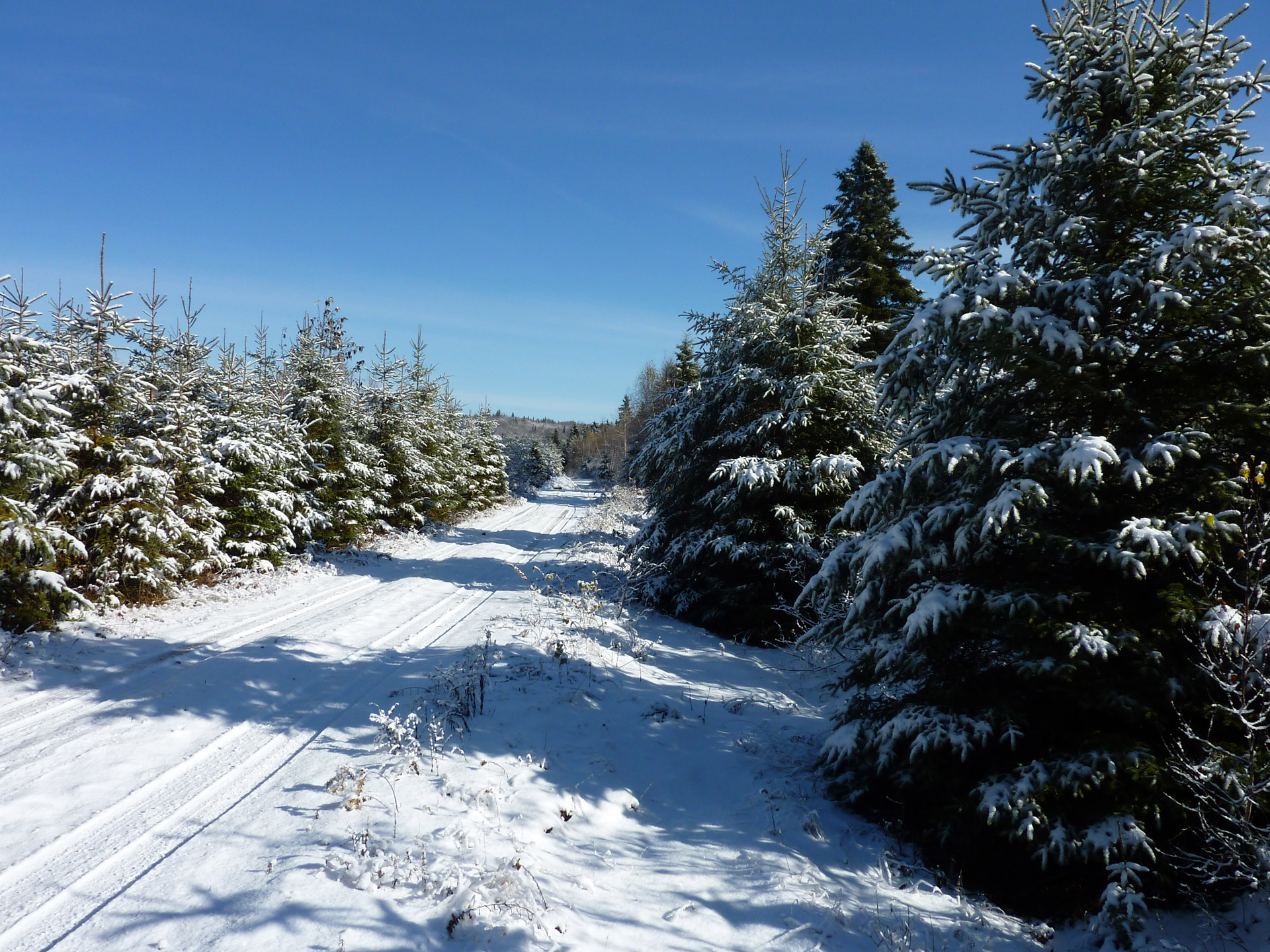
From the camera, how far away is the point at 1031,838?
4441mm

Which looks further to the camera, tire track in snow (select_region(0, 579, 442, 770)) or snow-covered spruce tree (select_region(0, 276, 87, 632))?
snow-covered spruce tree (select_region(0, 276, 87, 632))

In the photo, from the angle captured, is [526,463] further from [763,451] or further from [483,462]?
[763,451]

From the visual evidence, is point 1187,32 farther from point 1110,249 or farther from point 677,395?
point 677,395

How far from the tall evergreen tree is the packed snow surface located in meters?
14.9

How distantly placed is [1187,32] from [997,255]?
252 cm

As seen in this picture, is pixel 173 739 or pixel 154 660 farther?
pixel 154 660

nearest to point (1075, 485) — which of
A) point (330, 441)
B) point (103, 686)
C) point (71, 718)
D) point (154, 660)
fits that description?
point (71, 718)

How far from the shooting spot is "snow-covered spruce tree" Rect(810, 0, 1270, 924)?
4.45 meters

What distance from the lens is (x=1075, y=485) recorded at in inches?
193

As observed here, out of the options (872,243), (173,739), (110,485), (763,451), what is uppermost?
(872,243)

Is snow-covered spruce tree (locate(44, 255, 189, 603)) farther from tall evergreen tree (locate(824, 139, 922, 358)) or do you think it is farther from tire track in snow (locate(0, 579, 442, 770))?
tall evergreen tree (locate(824, 139, 922, 358))

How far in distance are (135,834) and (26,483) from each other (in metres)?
6.51

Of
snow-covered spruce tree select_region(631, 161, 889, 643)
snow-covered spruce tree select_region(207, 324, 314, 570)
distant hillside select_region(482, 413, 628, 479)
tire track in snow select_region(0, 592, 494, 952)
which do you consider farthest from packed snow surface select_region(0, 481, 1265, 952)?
distant hillside select_region(482, 413, 628, 479)

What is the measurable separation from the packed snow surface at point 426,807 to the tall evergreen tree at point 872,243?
48.7 ft
